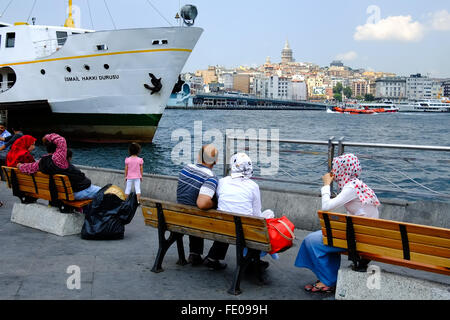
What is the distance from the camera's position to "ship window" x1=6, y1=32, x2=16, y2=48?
27094mm

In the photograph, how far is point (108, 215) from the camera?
21.2ft

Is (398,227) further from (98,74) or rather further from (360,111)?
(360,111)

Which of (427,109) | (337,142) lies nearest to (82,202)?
(337,142)

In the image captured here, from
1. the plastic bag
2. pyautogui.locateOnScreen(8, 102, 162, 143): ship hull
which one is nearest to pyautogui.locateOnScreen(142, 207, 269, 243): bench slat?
the plastic bag

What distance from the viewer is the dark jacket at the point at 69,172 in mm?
6605

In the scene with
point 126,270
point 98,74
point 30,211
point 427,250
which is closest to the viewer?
point 427,250

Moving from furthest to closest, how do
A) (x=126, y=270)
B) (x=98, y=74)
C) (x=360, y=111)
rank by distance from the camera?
(x=360, y=111)
(x=98, y=74)
(x=126, y=270)

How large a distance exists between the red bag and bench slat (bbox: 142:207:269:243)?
143 millimetres

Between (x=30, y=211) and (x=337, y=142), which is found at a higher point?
(x=337, y=142)

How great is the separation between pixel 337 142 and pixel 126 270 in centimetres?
345

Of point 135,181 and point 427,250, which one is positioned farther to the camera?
point 135,181

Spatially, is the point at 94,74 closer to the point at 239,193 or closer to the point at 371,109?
the point at 239,193

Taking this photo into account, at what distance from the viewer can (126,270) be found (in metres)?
5.20

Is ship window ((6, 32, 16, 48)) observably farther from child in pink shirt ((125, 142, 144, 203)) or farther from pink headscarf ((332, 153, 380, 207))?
pink headscarf ((332, 153, 380, 207))
